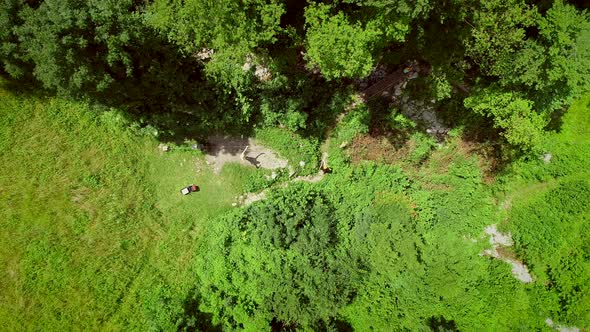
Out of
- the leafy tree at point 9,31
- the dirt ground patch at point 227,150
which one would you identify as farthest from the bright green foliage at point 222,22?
the dirt ground patch at point 227,150

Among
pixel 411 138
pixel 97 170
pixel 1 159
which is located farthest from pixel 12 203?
pixel 411 138

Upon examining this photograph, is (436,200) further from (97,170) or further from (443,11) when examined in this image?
(97,170)

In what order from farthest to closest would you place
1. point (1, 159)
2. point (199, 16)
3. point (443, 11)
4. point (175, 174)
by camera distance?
point (175, 174)
point (1, 159)
point (443, 11)
point (199, 16)

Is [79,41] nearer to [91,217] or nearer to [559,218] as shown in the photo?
[91,217]

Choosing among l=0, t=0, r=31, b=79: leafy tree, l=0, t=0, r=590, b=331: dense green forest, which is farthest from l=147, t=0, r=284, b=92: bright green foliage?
l=0, t=0, r=31, b=79: leafy tree

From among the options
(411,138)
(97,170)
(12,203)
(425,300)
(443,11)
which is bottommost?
(425,300)

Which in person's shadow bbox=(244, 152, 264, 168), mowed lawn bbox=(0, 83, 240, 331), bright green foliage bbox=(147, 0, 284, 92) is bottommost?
mowed lawn bbox=(0, 83, 240, 331)

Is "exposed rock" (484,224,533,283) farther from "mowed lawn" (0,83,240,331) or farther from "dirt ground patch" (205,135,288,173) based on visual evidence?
"mowed lawn" (0,83,240,331)
